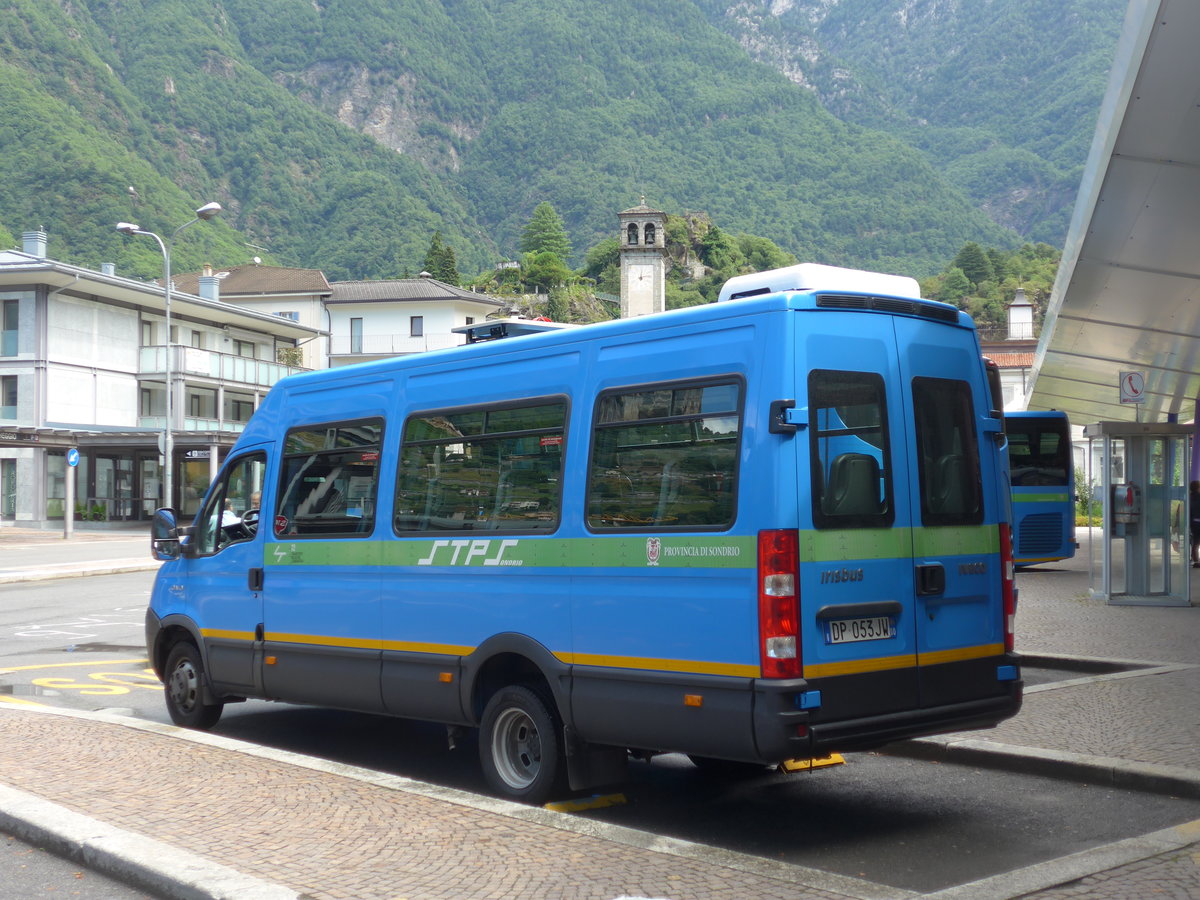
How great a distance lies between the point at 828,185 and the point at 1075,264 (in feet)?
528

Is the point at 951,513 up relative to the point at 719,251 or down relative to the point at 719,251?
down

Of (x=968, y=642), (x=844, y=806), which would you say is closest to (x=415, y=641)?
(x=844, y=806)

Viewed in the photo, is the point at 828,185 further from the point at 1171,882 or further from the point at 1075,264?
the point at 1171,882

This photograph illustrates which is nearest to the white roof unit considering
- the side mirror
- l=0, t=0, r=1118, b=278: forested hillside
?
Result: the side mirror

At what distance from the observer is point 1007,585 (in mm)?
7195

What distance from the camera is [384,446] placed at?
8562 mm

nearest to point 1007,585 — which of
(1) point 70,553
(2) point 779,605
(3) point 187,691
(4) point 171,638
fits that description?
(2) point 779,605

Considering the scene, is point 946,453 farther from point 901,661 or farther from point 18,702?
point 18,702

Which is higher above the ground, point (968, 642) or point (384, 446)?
point (384, 446)

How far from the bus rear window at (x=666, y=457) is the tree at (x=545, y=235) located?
157974 millimetres

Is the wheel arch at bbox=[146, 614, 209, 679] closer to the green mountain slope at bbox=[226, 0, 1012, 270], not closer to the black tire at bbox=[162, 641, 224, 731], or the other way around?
the black tire at bbox=[162, 641, 224, 731]

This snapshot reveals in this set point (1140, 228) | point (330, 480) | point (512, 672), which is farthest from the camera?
point (1140, 228)

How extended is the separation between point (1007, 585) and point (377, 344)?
81678 millimetres

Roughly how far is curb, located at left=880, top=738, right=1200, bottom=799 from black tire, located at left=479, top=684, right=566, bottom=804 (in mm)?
1939
